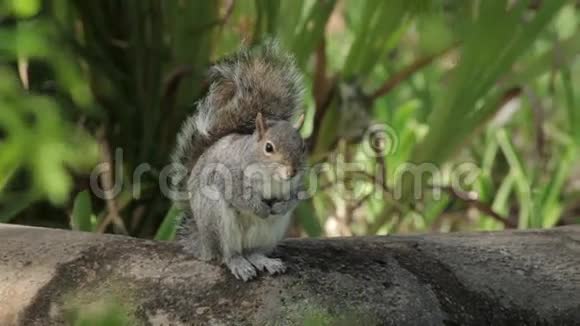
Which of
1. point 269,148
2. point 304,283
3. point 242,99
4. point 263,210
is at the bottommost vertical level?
point 304,283

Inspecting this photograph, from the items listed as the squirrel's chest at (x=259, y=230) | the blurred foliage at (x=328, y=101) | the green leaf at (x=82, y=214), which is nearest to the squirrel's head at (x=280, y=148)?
the squirrel's chest at (x=259, y=230)

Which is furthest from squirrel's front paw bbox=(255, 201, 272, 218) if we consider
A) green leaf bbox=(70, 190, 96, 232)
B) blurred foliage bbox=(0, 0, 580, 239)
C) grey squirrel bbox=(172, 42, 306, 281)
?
blurred foliage bbox=(0, 0, 580, 239)

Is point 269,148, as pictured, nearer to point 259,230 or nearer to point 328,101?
point 259,230

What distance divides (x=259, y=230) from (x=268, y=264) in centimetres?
6

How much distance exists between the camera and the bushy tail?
63.1 inches

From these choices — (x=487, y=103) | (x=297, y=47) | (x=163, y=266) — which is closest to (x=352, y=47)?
(x=297, y=47)

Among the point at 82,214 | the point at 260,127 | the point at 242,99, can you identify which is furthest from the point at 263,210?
the point at 82,214

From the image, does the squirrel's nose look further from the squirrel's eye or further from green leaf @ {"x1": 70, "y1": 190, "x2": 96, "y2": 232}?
green leaf @ {"x1": 70, "y1": 190, "x2": 96, "y2": 232}

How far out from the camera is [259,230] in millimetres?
1508

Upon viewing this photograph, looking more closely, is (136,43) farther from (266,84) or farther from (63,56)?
(63,56)

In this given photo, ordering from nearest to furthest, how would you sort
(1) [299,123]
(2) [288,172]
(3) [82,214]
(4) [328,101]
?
(2) [288,172]
(1) [299,123]
(3) [82,214]
(4) [328,101]

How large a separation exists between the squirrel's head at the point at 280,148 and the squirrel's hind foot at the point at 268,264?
6.2 inches

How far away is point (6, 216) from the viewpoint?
2234 mm

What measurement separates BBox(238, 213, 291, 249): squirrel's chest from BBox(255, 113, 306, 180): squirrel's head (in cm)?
10
